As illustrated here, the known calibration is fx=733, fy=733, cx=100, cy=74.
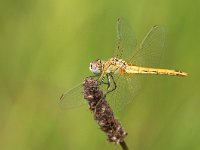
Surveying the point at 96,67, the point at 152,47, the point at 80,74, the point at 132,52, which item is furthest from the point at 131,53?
the point at 80,74

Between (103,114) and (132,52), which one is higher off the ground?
(132,52)

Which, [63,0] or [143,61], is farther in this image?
[63,0]

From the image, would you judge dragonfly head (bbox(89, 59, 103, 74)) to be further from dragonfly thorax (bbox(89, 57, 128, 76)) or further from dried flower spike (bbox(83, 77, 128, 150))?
dried flower spike (bbox(83, 77, 128, 150))

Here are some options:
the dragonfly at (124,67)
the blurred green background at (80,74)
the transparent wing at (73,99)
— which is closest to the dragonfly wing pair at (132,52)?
the dragonfly at (124,67)

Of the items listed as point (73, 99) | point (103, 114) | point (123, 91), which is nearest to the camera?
point (103, 114)

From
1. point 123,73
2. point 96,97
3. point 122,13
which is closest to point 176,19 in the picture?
point 122,13

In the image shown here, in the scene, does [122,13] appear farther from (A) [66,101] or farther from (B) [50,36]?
(A) [66,101]

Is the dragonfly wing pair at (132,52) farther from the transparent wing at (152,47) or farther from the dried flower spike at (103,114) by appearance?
the dried flower spike at (103,114)

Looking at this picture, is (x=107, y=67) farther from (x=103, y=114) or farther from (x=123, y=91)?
(x=103, y=114)
